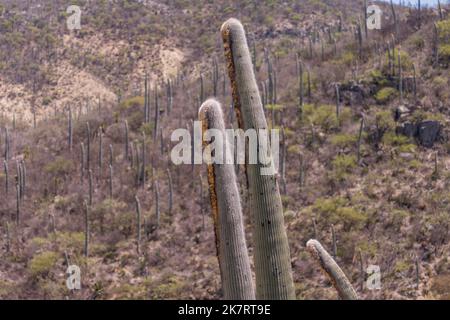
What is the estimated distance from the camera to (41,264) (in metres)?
22.3

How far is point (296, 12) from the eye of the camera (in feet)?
179

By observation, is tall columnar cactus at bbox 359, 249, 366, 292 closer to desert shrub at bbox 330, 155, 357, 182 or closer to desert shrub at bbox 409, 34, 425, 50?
desert shrub at bbox 330, 155, 357, 182

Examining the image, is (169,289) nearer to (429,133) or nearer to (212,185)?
(429,133)

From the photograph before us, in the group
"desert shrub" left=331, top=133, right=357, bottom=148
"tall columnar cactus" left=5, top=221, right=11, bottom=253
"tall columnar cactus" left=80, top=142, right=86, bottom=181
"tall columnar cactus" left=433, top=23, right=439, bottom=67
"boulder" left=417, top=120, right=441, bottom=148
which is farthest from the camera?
"tall columnar cactus" left=433, top=23, right=439, bottom=67

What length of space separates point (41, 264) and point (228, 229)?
793 inches

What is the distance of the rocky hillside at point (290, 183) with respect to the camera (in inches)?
827

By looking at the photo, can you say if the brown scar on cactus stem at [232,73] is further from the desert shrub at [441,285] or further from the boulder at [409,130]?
the boulder at [409,130]

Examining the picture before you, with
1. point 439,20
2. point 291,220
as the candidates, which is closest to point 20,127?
point 291,220

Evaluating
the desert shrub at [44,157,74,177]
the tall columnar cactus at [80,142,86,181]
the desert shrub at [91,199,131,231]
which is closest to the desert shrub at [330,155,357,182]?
the desert shrub at [91,199,131,231]

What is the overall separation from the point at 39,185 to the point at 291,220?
38.5ft

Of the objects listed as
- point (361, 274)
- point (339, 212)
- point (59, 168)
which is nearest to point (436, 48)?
point (339, 212)

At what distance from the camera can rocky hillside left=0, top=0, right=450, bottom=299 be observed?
68.9 ft

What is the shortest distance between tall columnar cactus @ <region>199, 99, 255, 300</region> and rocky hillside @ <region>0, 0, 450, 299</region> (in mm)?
15718
